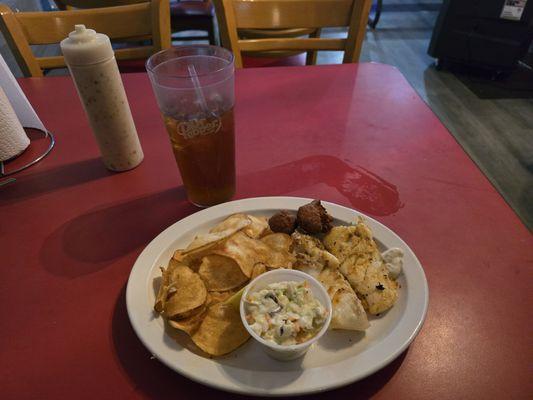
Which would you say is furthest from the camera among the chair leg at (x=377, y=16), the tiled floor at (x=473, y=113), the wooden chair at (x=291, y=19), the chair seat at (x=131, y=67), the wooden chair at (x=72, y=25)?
the chair leg at (x=377, y=16)

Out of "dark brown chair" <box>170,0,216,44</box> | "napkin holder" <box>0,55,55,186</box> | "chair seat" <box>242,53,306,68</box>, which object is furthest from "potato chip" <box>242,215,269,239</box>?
"dark brown chair" <box>170,0,216,44</box>

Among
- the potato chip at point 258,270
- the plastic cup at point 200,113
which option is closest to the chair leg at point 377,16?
the plastic cup at point 200,113

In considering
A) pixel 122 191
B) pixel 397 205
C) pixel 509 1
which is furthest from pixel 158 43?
pixel 509 1

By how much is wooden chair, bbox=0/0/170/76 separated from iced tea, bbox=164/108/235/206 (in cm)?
96

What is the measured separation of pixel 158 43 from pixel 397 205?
1283 millimetres

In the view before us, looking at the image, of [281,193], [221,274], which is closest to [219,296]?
[221,274]

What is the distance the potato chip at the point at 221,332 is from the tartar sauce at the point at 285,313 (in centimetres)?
5

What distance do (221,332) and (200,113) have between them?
49 cm

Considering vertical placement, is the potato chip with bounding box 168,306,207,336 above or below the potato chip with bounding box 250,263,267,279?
below

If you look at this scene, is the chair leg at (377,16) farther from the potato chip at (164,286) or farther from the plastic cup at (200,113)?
the potato chip at (164,286)

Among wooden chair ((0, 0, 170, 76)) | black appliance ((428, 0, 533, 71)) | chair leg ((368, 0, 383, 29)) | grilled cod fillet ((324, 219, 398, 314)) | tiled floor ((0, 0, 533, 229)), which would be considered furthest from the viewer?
chair leg ((368, 0, 383, 29))

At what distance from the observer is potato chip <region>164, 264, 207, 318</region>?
0.70m

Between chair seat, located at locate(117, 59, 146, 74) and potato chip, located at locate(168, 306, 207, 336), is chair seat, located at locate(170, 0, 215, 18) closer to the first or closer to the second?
chair seat, located at locate(117, 59, 146, 74)

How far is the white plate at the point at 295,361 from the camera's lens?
604mm
